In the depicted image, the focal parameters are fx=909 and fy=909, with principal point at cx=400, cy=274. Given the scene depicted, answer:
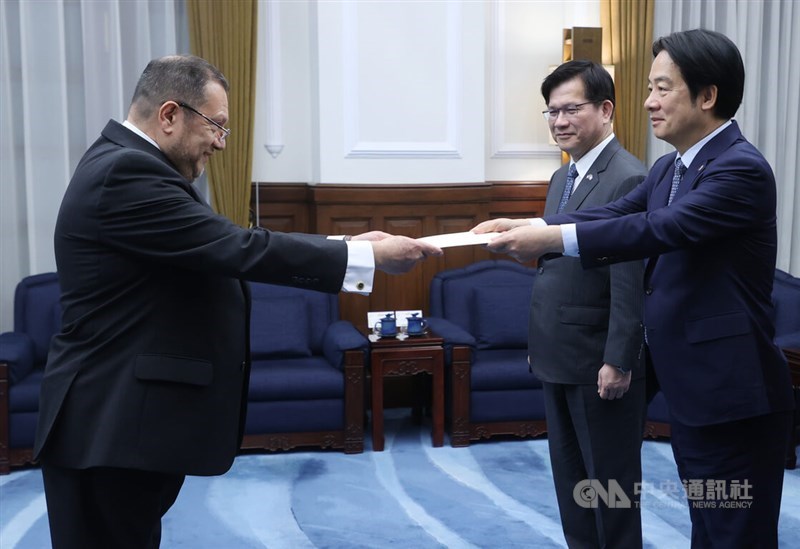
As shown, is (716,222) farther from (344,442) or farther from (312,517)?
(344,442)

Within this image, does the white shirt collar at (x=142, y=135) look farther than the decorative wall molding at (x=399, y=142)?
No

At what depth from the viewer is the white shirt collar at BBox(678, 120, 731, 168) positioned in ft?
7.08

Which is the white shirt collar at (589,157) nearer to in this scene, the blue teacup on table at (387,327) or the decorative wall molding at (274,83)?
the blue teacup on table at (387,327)

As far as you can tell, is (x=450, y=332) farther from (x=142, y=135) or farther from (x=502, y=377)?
(x=142, y=135)

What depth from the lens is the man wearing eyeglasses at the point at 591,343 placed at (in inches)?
103

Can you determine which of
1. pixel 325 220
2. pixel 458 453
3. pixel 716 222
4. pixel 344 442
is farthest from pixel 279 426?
pixel 716 222

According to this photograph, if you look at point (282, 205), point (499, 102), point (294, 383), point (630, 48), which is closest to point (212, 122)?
point (294, 383)

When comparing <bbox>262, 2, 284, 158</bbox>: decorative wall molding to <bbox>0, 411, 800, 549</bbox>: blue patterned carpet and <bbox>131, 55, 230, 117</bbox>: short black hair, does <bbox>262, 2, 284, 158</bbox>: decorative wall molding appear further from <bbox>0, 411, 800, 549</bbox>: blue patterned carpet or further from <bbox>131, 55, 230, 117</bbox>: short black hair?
<bbox>131, 55, 230, 117</bbox>: short black hair

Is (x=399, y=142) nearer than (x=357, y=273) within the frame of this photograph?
No

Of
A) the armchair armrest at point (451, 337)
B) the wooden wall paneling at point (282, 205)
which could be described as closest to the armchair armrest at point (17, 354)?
the wooden wall paneling at point (282, 205)

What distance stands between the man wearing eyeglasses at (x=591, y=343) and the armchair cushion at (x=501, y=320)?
2371 mm

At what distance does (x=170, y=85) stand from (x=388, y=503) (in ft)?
8.16

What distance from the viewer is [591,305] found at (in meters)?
2.70

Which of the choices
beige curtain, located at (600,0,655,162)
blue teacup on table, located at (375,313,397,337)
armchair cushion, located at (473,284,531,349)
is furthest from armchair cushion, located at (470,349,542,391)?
beige curtain, located at (600,0,655,162)
